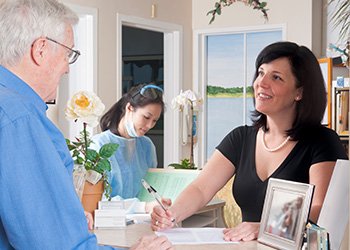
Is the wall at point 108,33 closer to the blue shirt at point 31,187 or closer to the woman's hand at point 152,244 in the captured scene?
the woman's hand at point 152,244

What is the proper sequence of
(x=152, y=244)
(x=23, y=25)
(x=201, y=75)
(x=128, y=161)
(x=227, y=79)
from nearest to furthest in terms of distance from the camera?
(x=23, y=25) < (x=152, y=244) < (x=128, y=161) < (x=227, y=79) < (x=201, y=75)

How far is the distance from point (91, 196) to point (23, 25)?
992 mm

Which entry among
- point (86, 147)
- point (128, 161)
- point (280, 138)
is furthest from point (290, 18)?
point (86, 147)

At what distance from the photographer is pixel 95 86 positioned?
5.90m

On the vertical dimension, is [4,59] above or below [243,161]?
above

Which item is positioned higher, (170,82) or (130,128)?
(170,82)

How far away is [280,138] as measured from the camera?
7.00ft

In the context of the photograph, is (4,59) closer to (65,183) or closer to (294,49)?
(65,183)

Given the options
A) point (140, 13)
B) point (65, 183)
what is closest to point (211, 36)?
point (140, 13)

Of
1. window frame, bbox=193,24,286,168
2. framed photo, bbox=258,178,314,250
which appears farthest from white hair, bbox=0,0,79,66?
window frame, bbox=193,24,286,168

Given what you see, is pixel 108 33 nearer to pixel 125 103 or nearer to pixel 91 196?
pixel 125 103

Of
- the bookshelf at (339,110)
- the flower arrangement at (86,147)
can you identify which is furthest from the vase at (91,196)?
the bookshelf at (339,110)

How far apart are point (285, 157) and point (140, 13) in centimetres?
482

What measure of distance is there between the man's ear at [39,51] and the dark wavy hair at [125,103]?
7.63 feet
